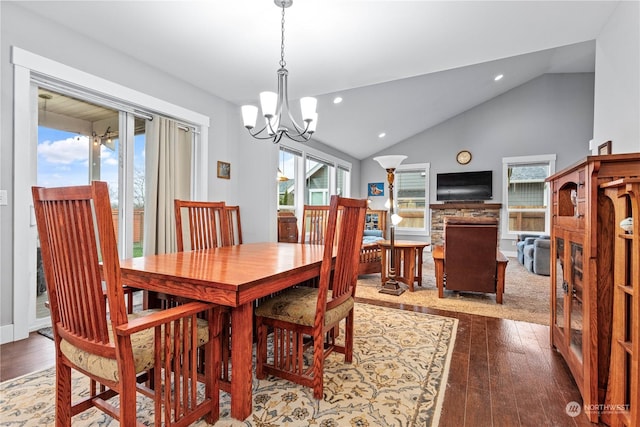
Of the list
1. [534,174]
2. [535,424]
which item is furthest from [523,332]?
[534,174]

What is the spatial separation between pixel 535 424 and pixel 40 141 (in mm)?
3783

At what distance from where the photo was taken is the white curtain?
10.4 feet

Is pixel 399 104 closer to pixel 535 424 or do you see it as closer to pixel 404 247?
pixel 404 247

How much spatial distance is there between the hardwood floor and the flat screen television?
203 inches

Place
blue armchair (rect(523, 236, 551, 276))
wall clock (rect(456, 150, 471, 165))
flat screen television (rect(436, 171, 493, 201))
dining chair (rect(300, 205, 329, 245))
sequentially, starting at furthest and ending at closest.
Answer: wall clock (rect(456, 150, 471, 165)) → flat screen television (rect(436, 171, 493, 201)) → blue armchair (rect(523, 236, 551, 276)) → dining chair (rect(300, 205, 329, 245))

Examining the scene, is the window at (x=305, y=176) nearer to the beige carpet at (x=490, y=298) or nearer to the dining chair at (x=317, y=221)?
the beige carpet at (x=490, y=298)

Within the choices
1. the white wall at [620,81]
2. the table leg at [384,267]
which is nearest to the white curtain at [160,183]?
the table leg at [384,267]

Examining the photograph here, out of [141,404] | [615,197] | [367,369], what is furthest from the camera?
[367,369]

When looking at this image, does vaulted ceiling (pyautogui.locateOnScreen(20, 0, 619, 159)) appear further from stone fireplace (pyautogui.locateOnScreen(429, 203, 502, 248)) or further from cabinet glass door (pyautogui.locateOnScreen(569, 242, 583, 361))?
stone fireplace (pyautogui.locateOnScreen(429, 203, 502, 248))

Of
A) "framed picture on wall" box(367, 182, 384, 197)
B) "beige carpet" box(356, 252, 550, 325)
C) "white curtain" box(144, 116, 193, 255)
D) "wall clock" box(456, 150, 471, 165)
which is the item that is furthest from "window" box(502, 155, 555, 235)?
"white curtain" box(144, 116, 193, 255)

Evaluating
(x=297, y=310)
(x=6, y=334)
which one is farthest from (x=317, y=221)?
(x=6, y=334)

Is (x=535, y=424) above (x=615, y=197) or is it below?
below

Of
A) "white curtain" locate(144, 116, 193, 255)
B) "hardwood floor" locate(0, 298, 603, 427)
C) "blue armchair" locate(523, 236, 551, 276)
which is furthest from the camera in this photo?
"blue armchair" locate(523, 236, 551, 276)

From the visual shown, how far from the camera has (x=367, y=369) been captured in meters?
1.92
